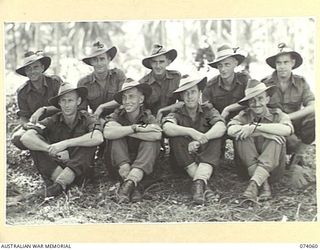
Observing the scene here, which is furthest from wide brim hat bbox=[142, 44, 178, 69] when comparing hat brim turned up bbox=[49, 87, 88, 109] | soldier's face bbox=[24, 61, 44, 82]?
soldier's face bbox=[24, 61, 44, 82]

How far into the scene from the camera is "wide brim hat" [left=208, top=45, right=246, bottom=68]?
2.59 meters

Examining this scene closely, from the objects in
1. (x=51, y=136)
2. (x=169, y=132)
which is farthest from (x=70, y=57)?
(x=169, y=132)

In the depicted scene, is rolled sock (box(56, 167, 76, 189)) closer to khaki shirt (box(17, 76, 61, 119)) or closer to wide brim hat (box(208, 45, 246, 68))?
khaki shirt (box(17, 76, 61, 119))

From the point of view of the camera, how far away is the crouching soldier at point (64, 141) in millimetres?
2570

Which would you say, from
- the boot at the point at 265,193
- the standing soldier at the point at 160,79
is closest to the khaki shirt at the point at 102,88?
the standing soldier at the point at 160,79

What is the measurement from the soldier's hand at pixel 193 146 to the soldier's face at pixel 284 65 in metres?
0.59

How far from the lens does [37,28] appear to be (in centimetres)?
260

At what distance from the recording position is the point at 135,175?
2.55 metres

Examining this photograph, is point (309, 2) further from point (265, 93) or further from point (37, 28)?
point (37, 28)

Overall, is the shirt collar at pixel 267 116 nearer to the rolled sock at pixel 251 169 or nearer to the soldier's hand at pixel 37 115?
the rolled sock at pixel 251 169

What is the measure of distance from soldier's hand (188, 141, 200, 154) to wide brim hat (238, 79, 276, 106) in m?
0.33

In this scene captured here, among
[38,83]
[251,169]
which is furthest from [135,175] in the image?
[38,83]

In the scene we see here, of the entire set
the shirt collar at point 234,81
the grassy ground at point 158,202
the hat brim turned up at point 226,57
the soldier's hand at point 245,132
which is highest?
the hat brim turned up at point 226,57

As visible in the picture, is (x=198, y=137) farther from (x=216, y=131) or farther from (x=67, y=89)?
(x=67, y=89)
